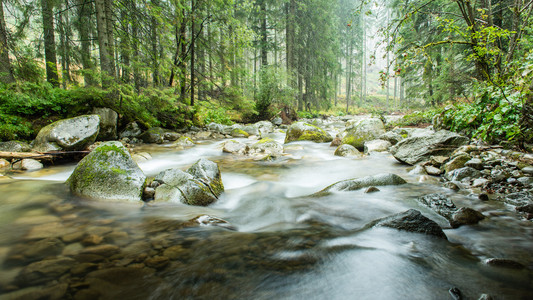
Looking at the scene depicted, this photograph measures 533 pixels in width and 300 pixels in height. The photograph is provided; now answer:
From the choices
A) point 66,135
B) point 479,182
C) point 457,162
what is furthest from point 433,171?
point 66,135

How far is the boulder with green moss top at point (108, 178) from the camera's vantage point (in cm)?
326

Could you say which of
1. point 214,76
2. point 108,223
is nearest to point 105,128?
point 214,76

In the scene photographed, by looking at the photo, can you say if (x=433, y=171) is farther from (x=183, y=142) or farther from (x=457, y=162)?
(x=183, y=142)

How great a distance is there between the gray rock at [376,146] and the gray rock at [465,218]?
4.85 m

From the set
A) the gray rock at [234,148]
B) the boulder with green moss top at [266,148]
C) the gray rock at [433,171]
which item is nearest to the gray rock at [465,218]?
the gray rock at [433,171]

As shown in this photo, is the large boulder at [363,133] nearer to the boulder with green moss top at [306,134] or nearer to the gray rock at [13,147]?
the boulder with green moss top at [306,134]

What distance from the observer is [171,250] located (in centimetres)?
201

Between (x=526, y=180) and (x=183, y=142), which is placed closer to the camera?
(x=526, y=180)

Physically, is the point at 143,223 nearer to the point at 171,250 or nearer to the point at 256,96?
the point at 171,250

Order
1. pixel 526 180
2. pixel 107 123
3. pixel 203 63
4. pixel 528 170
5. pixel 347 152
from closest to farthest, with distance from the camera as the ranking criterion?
pixel 526 180 → pixel 528 170 → pixel 347 152 → pixel 107 123 → pixel 203 63

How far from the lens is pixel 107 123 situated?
24.6ft

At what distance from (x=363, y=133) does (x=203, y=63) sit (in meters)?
7.15

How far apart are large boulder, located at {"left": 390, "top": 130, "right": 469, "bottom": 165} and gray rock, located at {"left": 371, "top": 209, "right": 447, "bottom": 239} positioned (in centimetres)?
362

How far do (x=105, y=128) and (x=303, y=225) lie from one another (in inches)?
287
